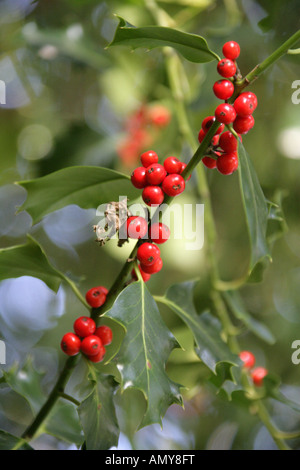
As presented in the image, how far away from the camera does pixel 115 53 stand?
1542 mm

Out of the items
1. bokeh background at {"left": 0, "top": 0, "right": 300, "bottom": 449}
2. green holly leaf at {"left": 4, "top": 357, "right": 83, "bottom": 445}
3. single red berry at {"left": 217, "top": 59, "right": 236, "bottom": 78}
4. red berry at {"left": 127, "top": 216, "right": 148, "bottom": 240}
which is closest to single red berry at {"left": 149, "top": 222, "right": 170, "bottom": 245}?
red berry at {"left": 127, "top": 216, "right": 148, "bottom": 240}

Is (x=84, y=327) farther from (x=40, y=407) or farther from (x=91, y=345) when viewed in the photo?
(x=40, y=407)

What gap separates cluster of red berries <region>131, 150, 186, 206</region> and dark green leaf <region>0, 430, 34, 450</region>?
17.5 inches

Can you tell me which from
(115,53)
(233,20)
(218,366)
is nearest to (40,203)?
(218,366)

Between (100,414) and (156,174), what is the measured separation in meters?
0.37

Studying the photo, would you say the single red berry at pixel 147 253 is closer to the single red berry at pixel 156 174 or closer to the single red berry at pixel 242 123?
the single red berry at pixel 156 174

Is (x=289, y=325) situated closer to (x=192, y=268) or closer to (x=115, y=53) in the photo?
(x=192, y=268)

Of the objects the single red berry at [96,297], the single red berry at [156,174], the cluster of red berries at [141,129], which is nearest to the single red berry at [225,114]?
the single red berry at [156,174]

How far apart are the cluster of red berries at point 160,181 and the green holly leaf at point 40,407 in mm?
403

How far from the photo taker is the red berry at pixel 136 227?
67 centimetres

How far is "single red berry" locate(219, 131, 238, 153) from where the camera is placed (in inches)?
26.3

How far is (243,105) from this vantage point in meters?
0.64

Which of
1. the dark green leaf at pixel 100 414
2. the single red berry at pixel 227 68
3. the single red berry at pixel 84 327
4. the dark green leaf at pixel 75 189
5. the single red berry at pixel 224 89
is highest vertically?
the single red berry at pixel 227 68

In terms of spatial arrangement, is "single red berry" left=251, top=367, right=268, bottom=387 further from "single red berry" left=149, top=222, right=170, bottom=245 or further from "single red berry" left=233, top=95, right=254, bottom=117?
"single red berry" left=233, top=95, right=254, bottom=117
